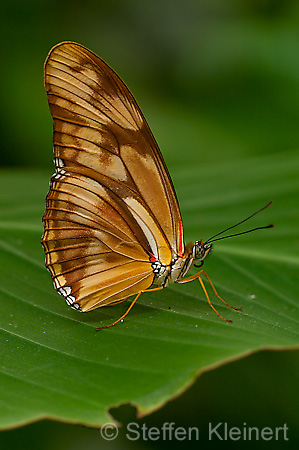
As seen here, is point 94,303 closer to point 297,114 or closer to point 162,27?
point 297,114

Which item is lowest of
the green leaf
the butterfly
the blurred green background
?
the green leaf

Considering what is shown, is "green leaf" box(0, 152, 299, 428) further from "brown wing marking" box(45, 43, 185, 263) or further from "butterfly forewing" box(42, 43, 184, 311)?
"brown wing marking" box(45, 43, 185, 263)

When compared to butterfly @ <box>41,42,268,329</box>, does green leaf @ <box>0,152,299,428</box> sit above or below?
below

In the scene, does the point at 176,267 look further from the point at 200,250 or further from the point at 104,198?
the point at 104,198

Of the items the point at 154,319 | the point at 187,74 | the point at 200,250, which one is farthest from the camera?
the point at 187,74

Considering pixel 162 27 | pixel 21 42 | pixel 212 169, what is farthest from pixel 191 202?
pixel 162 27

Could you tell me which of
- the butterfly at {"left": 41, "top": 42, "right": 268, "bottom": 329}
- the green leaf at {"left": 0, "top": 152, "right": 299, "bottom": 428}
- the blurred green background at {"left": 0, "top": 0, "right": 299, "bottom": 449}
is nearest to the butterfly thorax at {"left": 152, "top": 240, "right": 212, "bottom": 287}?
the butterfly at {"left": 41, "top": 42, "right": 268, "bottom": 329}

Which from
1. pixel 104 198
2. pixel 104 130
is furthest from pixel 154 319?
pixel 104 130
